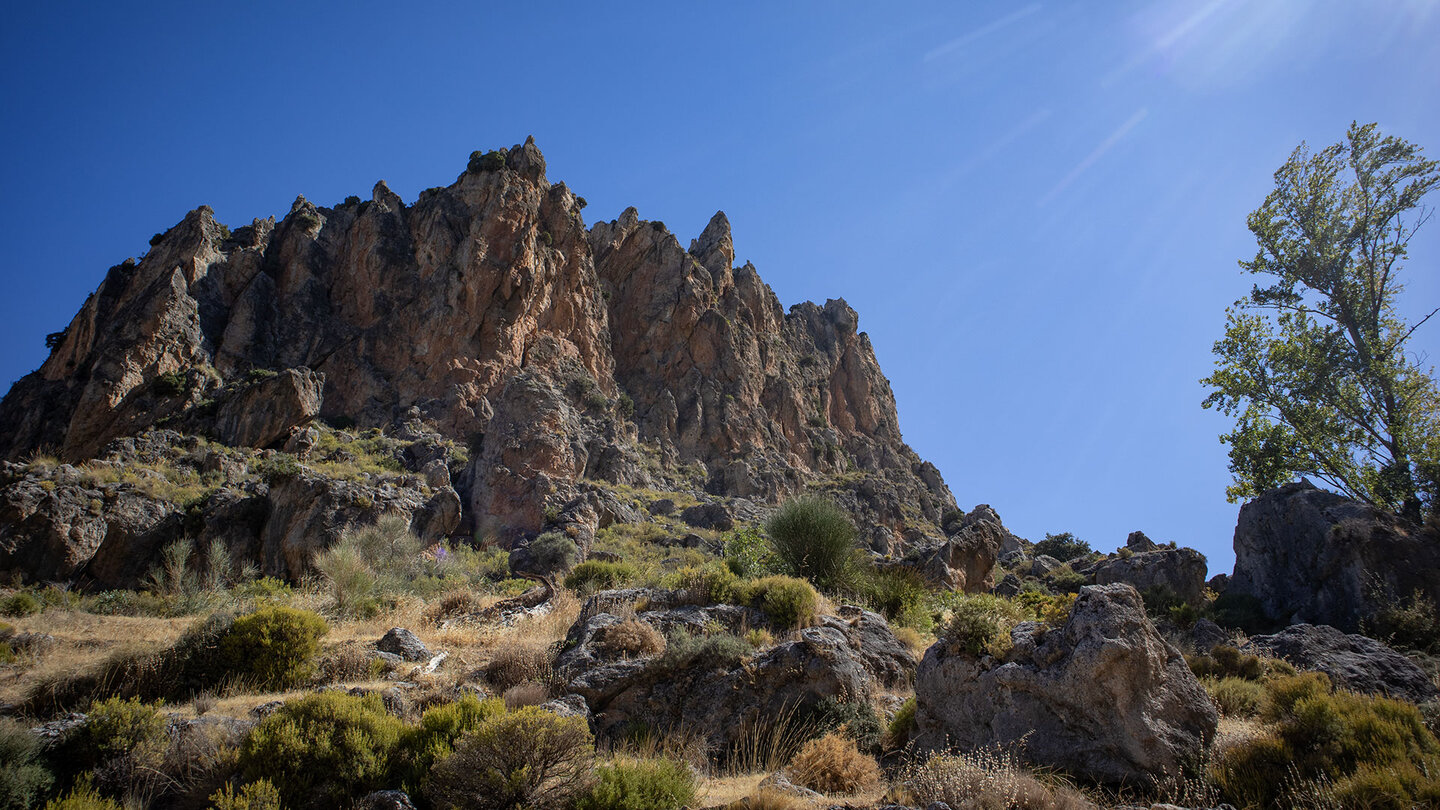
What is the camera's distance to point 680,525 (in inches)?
1335

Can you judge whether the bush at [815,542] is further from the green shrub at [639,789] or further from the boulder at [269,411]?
the boulder at [269,411]

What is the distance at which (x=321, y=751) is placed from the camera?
552 cm

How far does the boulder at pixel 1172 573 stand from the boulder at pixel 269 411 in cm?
3388

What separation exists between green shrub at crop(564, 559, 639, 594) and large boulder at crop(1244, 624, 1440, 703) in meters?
11.6

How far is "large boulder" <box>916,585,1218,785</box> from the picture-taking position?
582 centimetres

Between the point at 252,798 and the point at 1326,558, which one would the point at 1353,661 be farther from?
the point at 252,798

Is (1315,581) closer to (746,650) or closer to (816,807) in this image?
(746,650)

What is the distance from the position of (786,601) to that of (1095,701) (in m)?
4.76

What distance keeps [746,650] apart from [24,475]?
2099 centimetres

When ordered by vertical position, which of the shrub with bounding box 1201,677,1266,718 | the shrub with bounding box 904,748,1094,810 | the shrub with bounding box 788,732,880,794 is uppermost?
the shrub with bounding box 1201,677,1266,718

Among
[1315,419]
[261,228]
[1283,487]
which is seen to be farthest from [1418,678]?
[261,228]

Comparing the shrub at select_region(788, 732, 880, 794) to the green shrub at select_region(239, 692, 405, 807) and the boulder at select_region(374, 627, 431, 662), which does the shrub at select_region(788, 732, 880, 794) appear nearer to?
the green shrub at select_region(239, 692, 405, 807)

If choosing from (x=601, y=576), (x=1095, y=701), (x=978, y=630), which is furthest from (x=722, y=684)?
(x=601, y=576)

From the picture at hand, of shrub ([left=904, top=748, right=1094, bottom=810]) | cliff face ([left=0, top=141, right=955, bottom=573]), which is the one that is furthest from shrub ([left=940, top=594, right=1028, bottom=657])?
cliff face ([left=0, top=141, right=955, bottom=573])
